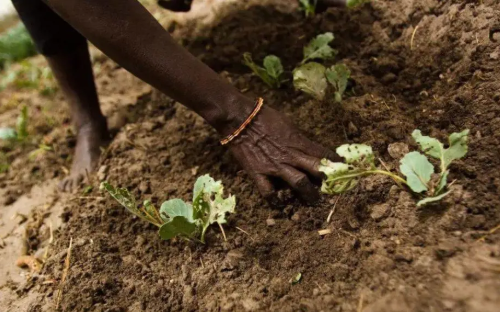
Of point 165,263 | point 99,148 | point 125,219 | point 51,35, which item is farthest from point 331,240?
point 51,35

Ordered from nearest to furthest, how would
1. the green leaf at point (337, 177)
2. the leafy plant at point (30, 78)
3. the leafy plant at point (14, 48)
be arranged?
1. the green leaf at point (337, 177)
2. the leafy plant at point (30, 78)
3. the leafy plant at point (14, 48)

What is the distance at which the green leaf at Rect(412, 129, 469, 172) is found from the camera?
1.26 metres

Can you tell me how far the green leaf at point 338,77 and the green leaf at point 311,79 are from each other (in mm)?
30

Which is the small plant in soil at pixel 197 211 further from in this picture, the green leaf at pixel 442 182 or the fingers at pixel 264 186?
the green leaf at pixel 442 182

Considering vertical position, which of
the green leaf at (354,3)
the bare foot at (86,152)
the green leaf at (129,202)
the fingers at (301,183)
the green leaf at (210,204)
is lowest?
the bare foot at (86,152)

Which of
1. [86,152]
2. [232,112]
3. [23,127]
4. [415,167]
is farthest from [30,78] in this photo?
[415,167]

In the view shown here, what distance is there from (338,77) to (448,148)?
60 cm

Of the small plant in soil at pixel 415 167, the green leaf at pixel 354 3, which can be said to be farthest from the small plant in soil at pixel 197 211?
the green leaf at pixel 354 3

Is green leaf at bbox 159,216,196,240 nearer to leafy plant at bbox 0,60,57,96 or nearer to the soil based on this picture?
the soil

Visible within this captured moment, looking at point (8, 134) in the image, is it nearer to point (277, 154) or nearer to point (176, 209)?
point (176, 209)

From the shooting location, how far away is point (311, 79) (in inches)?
70.2

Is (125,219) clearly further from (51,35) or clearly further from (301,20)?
(301,20)

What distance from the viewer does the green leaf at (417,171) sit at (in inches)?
50.2

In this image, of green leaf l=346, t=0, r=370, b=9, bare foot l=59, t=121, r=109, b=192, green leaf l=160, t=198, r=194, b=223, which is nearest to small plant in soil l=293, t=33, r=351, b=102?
green leaf l=346, t=0, r=370, b=9
